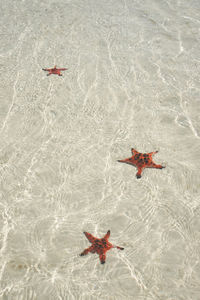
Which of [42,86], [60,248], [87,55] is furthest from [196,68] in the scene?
[60,248]

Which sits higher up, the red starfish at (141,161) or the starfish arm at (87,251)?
the red starfish at (141,161)

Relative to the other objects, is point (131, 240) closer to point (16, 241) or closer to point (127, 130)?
point (16, 241)

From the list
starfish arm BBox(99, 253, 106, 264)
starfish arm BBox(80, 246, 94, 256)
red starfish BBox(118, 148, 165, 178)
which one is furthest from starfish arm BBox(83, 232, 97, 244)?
red starfish BBox(118, 148, 165, 178)

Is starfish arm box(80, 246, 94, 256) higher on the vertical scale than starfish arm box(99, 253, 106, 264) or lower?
lower

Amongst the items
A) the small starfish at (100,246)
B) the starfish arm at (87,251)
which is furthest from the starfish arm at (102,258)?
the starfish arm at (87,251)

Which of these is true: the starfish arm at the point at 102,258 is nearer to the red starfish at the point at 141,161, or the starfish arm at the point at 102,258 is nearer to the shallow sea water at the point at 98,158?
the shallow sea water at the point at 98,158

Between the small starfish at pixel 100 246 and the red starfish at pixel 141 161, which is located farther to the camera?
→ the red starfish at pixel 141 161

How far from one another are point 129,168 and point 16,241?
7.47ft

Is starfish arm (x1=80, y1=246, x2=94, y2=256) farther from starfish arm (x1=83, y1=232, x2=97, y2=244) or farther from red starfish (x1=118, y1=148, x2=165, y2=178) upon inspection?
red starfish (x1=118, y1=148, x2=165, y2=178)

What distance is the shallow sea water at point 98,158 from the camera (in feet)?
13.2

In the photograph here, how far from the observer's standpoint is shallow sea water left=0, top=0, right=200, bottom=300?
13.2 ft

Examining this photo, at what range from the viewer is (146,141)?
6.03 meters

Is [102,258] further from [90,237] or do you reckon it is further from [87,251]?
[90,237]

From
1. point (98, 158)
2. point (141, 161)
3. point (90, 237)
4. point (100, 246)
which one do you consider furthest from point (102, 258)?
point (98, 158)
